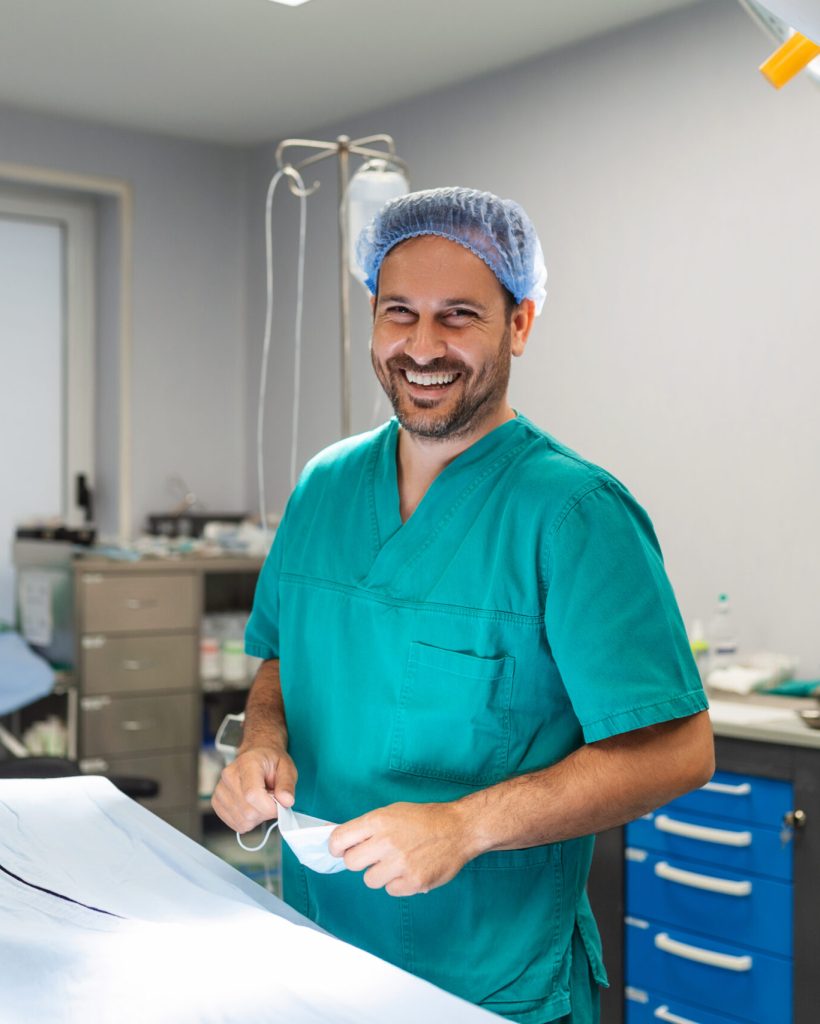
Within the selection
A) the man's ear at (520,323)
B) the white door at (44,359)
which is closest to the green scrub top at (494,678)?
the man's ear at (520,323)

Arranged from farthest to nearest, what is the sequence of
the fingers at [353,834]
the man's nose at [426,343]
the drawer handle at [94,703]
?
the drawer handle at [94,703]
the man's nose at [426,343]
the fingers at [353,834]

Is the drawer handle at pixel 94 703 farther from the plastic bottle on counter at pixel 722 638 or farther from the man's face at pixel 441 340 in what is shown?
the man's face at pixel 441 340

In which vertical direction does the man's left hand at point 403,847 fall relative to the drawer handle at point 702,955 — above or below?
above

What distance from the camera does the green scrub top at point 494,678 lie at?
1.14m

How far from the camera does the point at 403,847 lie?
1.04 meters

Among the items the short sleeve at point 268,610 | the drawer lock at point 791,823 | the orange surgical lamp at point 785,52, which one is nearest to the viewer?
the orange surgical lamp at point 785,52

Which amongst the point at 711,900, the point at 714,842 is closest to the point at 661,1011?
the point at 711,900

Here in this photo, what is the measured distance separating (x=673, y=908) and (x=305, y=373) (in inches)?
92.7

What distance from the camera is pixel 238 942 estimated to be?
1049mm

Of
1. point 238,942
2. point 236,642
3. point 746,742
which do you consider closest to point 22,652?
point 236,642

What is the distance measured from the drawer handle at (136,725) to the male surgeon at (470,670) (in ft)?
6.78

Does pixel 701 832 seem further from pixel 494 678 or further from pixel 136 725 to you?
pixel 136 725

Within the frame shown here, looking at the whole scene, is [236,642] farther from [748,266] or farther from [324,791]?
[324,791]

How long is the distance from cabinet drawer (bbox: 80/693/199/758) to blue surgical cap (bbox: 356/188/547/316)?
7.40 feet
